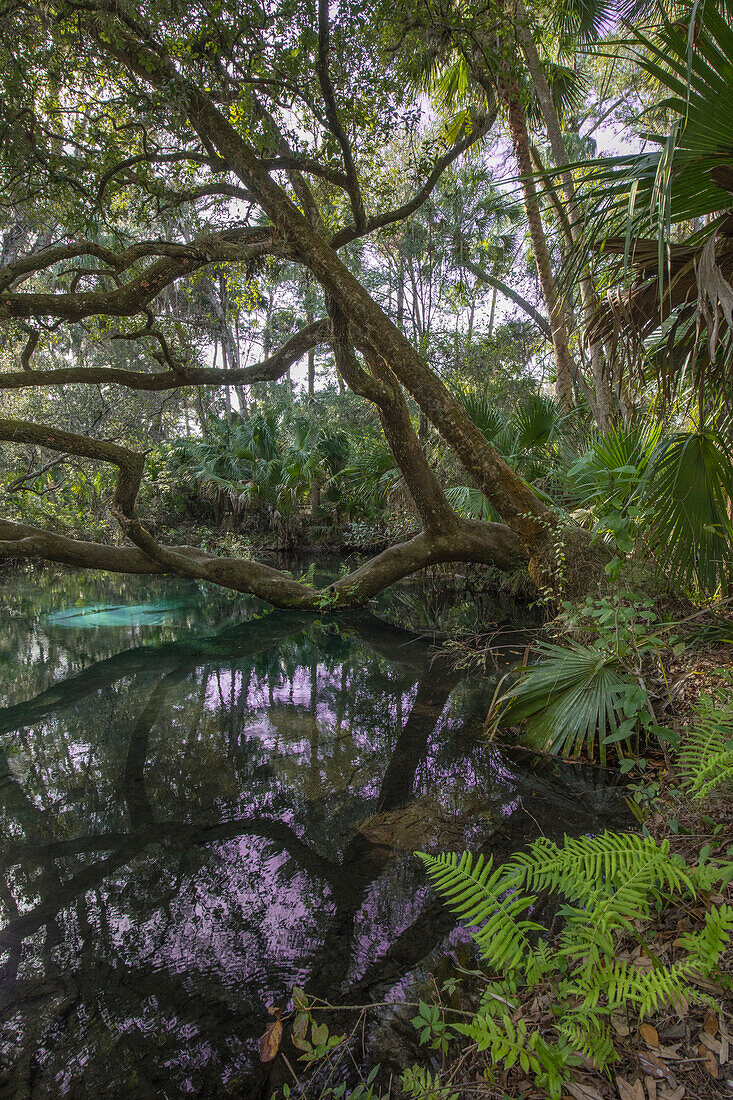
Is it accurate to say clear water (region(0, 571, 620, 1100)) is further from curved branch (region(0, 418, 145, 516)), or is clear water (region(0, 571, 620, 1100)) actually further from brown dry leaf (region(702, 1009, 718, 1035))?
curved branch (region(0, 418, 145, 516))

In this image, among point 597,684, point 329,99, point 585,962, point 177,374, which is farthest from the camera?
point 177,374

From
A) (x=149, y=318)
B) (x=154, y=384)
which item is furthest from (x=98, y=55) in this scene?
(x=154, y=384)

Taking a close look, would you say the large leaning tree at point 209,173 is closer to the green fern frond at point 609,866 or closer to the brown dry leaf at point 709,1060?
the green fern frond at point 609,866

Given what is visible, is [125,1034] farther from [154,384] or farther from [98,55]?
[98,55]

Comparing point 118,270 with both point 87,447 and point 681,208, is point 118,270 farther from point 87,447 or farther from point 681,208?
point 681,208

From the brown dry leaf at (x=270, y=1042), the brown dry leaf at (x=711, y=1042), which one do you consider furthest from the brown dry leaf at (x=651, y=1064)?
the brown dry leaf at (x=270, y=1042)

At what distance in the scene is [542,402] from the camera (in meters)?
7.29

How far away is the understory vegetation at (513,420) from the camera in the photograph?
1.52 m

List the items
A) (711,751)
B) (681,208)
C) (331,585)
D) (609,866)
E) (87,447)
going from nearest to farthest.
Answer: (609,866), (711,751), (681,208), (87,447), (331,585)

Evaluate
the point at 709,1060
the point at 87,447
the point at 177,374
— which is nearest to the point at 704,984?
the point at 709,1060

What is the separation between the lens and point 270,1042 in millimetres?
1732

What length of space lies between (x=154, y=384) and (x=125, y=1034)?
6.00m

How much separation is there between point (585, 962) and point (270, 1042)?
1061 millimetres

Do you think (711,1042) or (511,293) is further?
(511,293)
